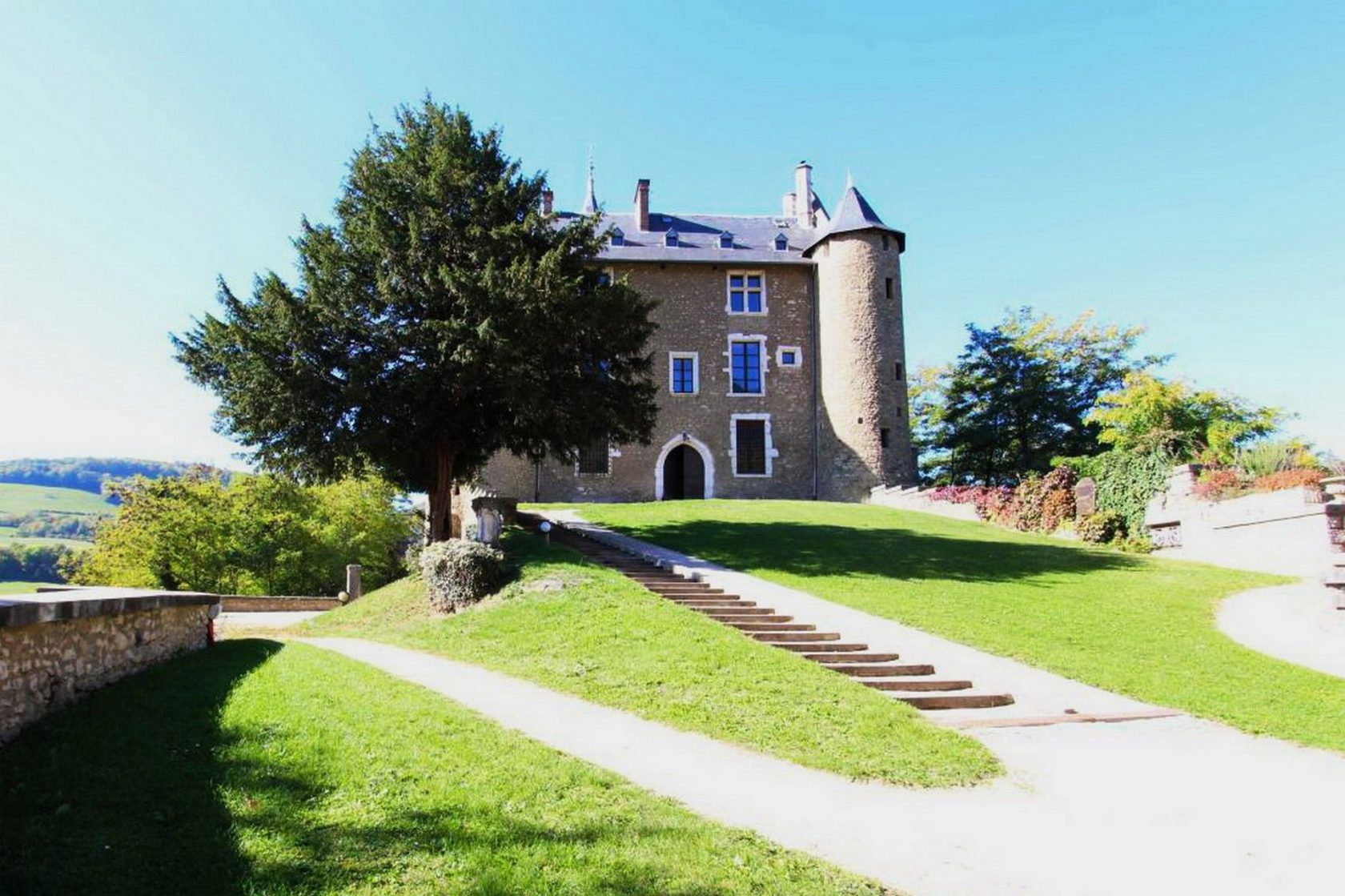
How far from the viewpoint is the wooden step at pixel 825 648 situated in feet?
32.3

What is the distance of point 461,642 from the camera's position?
36.6 ft

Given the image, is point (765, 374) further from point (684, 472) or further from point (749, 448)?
point (684, 472)

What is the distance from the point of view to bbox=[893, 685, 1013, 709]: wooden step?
8.18 m

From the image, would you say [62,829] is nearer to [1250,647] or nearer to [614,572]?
[614,572]

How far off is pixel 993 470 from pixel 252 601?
97.9ft

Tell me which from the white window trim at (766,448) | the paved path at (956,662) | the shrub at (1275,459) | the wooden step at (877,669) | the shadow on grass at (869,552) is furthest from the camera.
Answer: the white window trim at (766,448)

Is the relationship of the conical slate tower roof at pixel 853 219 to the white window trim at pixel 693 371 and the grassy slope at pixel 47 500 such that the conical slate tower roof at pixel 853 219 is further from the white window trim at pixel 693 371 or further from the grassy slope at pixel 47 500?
the grassy slope at pixel 47 500

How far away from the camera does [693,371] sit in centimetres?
3272

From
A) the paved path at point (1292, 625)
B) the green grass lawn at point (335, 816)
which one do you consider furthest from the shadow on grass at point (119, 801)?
the paved path at point (1292, 625)

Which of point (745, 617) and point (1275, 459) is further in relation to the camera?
point (1275, 459)

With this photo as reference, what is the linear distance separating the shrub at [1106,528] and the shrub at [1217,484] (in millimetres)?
2261

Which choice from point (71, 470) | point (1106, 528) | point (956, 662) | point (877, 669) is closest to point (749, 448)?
point (1106, 528)

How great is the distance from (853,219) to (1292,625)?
22846 millimetres

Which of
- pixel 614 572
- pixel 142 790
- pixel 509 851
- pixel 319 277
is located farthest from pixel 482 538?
pixel 509 851
